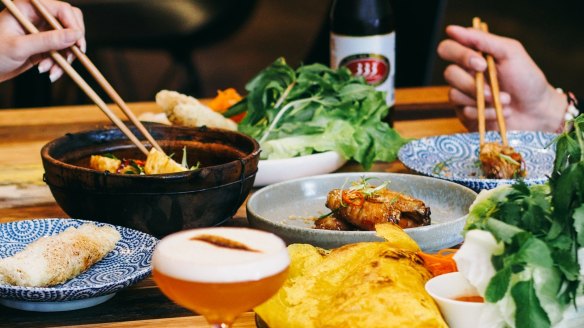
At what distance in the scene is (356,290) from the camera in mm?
1089

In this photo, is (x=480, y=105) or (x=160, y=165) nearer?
(x=160, y=165)

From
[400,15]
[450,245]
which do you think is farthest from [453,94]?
[400,15]

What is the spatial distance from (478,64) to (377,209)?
103 cm

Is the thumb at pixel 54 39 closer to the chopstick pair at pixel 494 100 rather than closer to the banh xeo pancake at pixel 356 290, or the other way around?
the banh xeo pancake at pixel 356 290

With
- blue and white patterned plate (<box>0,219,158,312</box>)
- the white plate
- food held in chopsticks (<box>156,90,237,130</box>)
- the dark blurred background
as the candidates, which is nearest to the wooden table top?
blue and white patterned plate (<box>0,219,158,312</box>)

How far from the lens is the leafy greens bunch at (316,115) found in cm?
215

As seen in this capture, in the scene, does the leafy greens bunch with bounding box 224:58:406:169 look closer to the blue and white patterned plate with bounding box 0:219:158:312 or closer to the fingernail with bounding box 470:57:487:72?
the fingernail with bounding box 470:57:487:72

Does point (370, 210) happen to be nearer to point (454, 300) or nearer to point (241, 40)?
point (454, 300)

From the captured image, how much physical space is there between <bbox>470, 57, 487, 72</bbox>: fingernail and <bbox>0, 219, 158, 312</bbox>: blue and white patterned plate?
1.27 metres

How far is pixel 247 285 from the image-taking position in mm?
910

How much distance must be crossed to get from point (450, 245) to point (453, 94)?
3.98 feet

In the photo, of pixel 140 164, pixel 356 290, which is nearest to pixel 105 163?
pixel 140 164

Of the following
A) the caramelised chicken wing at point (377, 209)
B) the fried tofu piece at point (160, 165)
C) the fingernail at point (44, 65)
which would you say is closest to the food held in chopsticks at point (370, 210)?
the caramelised chicken wing at point (377, 209)

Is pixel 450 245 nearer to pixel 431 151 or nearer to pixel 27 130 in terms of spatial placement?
pixel 431 151
